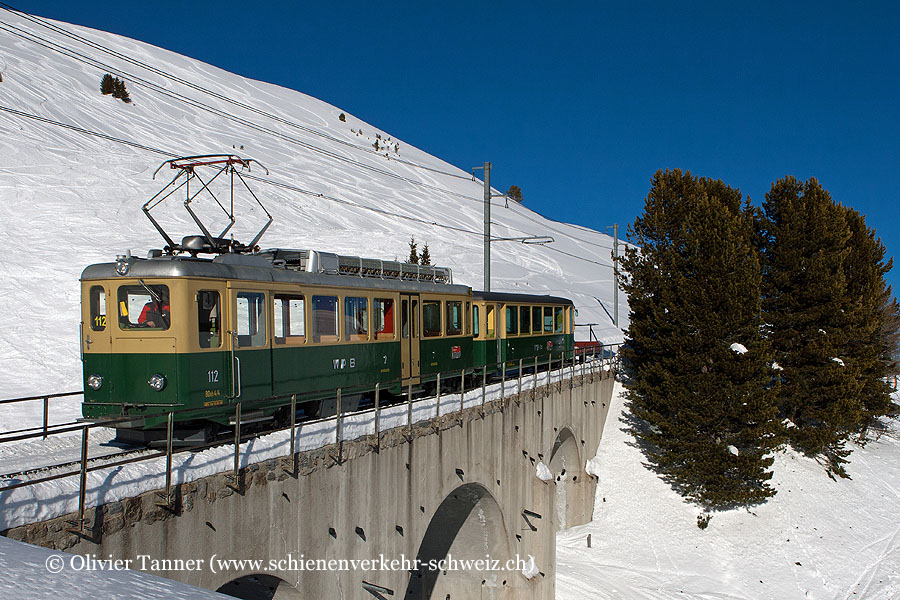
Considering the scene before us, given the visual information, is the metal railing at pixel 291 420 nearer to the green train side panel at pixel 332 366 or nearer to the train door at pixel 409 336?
the green train side panel at pixel 332 366

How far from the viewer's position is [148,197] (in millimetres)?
52156

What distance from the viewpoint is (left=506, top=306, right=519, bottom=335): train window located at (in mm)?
25016

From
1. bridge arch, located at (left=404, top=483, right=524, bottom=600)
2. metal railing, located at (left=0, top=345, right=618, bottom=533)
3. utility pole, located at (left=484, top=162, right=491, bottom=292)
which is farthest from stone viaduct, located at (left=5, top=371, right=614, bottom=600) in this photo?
utility pole, located at (left=484, top=162, right=491, bottom=292)

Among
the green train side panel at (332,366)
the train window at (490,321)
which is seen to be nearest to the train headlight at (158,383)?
the green train side panel at (332,366)

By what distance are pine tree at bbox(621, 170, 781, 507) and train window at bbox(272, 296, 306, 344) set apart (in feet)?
56.2

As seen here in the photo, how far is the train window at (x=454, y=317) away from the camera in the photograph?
18.8 meters

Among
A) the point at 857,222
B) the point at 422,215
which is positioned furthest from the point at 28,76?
the point at 857,222

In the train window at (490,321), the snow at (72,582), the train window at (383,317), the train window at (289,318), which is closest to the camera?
the snow at (72,582)

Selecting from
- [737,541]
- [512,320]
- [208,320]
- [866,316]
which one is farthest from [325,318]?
[866,316]

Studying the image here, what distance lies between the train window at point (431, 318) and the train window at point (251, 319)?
6154 mm

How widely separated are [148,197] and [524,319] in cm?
3713

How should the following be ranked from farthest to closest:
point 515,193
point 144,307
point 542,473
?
1. point 515,193
2. point 542,473
3. point 144,307

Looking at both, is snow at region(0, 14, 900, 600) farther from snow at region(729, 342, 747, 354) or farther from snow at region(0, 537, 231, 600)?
snow at region(729, 342, 747, 354)

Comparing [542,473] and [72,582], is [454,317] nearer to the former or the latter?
[542,473]
